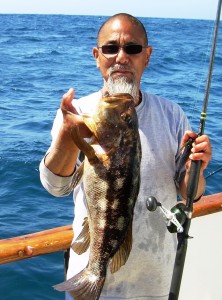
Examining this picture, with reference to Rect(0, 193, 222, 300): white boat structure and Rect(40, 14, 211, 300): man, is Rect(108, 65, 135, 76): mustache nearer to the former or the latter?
Rect(40, 14, 211, 300): man

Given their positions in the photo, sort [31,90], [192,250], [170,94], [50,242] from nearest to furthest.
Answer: [50,242]
[192,250]
[170,94]
[31,90]

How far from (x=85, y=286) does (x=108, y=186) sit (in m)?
0.47

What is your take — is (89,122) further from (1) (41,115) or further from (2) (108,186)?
(1) (41,115)

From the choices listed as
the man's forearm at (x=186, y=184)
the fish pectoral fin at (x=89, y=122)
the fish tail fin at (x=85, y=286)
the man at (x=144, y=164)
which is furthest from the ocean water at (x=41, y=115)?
the fish tail fin at (x=85, y=286)

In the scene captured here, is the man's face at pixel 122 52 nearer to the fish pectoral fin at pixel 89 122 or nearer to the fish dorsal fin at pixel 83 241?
the fish pectoral fin at pixel 89 122

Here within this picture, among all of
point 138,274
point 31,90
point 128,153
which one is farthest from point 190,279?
point 31,90

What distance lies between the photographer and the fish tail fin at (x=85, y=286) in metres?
2.12

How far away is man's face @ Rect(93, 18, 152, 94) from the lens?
2299mm

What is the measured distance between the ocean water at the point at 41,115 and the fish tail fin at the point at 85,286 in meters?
1.90

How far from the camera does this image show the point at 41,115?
13.5m

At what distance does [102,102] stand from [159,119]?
719 mm

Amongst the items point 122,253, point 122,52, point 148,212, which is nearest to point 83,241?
point 122,253

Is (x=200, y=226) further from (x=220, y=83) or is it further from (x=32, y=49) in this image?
(x=32, y=49)

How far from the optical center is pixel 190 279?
12.1 feet
